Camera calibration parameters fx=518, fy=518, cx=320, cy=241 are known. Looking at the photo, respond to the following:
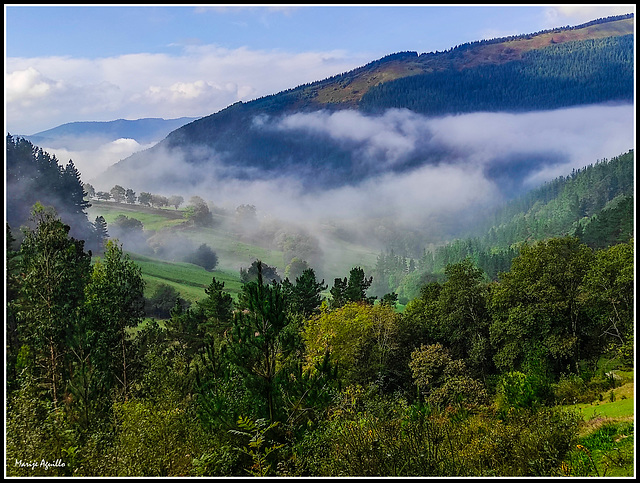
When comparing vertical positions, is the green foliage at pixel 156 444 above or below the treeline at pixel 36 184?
below

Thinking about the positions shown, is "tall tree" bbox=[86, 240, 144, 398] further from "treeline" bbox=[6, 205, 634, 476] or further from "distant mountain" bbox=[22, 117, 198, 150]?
"distant mountain" bbox=[22, 117, 198, 150]

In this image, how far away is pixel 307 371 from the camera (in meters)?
13.7

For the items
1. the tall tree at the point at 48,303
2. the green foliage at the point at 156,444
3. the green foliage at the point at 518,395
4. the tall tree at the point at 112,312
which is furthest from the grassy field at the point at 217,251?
the green foliage at the point at 156,444

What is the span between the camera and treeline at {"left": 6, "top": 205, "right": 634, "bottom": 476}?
28.0ft

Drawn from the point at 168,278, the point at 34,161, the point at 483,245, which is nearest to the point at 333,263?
the point at 483,245

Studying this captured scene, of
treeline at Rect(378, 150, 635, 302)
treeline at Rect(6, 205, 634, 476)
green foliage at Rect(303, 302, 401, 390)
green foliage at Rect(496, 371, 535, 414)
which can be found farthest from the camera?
treeline at Rect(378, 150, 635, 302)

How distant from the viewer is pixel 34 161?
62531 millimetres

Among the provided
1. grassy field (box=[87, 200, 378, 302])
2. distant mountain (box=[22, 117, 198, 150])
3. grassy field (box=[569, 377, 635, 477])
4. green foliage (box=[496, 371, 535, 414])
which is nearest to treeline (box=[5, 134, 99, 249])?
distant mountain (box=[22, 117, 198, 150])

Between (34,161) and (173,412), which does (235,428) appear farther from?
(34,161)

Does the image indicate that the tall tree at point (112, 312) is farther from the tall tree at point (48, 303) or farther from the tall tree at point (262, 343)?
the tall tree at point (262, 343)

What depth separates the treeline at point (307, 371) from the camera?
28.0 feet

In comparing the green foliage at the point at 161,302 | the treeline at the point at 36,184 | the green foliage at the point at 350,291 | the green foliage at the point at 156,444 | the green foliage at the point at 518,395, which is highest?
the treeline at the point at 36,184

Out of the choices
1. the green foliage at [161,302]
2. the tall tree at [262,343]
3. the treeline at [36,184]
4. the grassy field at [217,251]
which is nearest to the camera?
the tall tree at [262,343]

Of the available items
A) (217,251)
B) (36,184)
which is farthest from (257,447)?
(217,251)
